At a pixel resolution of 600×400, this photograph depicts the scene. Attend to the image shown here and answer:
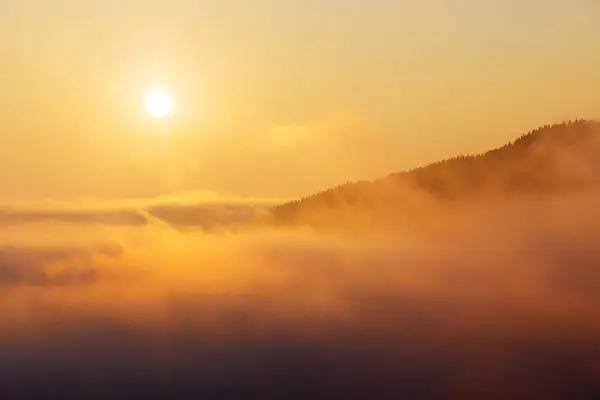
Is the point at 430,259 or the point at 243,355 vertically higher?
the point at 430,259

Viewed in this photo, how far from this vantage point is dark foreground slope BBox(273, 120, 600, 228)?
405cm

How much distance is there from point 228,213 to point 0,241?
3.38 feet

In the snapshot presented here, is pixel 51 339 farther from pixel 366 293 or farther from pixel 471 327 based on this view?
pixel 471 327

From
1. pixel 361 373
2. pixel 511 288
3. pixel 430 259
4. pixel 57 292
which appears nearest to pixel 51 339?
pixel 57 292

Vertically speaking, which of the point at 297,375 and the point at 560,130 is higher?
the point at 560,130

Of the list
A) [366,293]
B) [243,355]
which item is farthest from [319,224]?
[243,355]

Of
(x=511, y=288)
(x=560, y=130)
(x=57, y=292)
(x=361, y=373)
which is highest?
(x=560, y=130)

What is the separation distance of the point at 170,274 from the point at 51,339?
625 mm

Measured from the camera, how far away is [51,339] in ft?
13.4

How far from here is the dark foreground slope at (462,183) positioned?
13.3 feet

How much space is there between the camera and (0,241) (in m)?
4.05

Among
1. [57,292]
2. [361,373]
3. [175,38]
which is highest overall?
[175,38]

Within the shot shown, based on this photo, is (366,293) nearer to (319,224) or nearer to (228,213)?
(319,224)

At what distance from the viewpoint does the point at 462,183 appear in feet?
13.6
